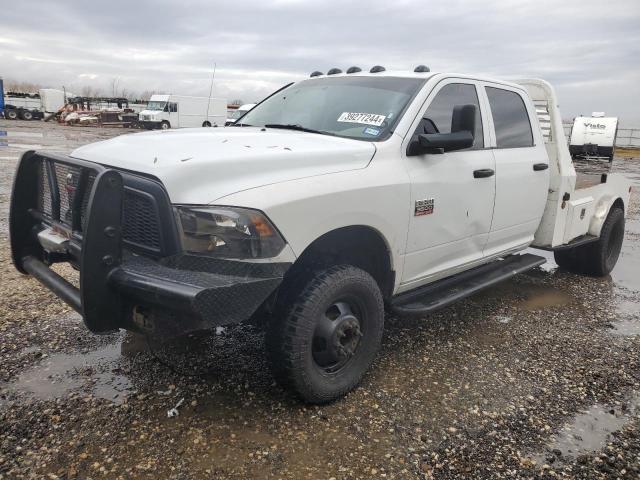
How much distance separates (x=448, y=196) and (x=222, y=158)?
1661 mm

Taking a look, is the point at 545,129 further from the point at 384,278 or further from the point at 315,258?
the point at 315,258

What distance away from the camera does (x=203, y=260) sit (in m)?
2.52

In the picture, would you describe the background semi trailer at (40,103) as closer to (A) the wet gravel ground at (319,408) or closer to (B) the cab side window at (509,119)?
(A) the wet gravel ground at (319,408)

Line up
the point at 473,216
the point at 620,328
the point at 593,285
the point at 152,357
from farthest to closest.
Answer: the point at 593,285, the point at 620,328, the point at 473,216, the point at 152,357

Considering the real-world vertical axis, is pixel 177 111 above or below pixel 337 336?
above

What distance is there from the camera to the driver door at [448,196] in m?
3.44

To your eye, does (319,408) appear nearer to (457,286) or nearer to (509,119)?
(457,286)

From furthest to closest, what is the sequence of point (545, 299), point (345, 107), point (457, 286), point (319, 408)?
point (545, 299)
point (457, 286)
point (345, 107)
point (319, 408)

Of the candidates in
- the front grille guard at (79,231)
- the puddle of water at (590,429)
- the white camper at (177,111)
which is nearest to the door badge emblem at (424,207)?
the puddle of water at (590,429)

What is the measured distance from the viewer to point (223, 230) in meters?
2.51

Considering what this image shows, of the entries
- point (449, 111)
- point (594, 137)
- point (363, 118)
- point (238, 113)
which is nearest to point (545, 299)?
point (449, 111)

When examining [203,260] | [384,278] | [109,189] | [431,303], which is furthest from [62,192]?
[431,303]

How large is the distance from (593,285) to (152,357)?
4788 mm

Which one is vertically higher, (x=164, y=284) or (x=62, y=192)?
(x=62, y=192)
